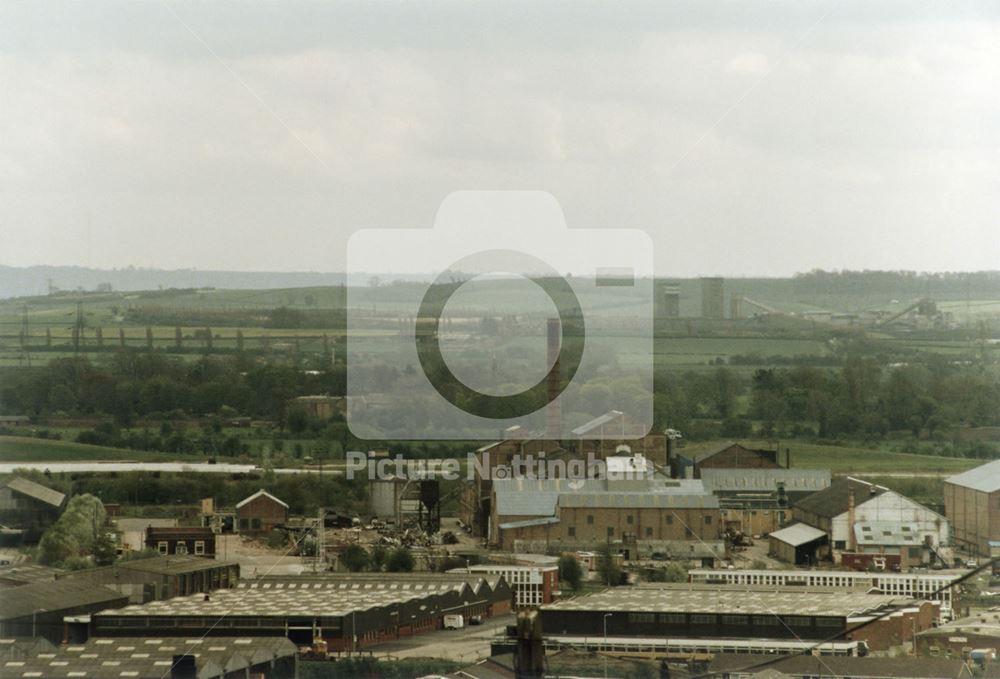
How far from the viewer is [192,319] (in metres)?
9.63

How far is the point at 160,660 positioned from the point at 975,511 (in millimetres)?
4186

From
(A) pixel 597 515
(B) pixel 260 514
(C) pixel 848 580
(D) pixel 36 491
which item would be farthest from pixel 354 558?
(C) pixel 848 580

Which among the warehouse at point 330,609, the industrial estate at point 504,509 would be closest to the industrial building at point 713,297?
the industrial estate at point 504,509

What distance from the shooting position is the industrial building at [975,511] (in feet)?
27.3

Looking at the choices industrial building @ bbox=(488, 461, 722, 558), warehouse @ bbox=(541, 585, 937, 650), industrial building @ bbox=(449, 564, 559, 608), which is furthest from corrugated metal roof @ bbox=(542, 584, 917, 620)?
industrial building @ bbox=(488, 461, 722, 558)

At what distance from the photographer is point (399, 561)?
8.02 meters

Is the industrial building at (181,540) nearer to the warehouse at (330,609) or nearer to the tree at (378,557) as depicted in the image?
the warehouse at (330,609)

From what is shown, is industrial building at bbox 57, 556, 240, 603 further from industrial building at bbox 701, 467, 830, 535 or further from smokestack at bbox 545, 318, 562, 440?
industrial building at bbox 701, 467, 830, 535

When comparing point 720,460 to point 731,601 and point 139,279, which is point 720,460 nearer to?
point 731,601

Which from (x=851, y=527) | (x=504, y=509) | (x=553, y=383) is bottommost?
(x=851, y=527)

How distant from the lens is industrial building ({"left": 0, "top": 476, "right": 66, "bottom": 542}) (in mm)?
8469

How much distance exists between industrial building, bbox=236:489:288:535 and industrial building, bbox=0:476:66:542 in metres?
0.96

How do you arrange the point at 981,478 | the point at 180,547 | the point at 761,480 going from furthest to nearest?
the point at 981,478 < the point at 761,480 < the point at 180,547

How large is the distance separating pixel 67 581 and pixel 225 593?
74 cm
